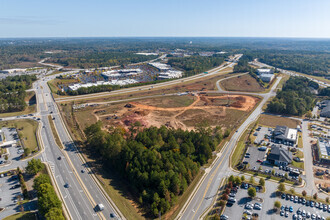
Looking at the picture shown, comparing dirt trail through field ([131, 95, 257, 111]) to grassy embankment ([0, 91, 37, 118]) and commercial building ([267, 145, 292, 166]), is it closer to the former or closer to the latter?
commercial building ([267, 145, 292, 166])

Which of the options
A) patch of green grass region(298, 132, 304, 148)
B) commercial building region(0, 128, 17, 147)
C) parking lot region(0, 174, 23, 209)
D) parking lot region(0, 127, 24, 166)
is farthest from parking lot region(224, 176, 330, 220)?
commercial building region(0, 128, 17, 147)

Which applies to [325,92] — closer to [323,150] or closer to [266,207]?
[323,150]

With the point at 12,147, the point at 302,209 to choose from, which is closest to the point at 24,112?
the point at 12,147

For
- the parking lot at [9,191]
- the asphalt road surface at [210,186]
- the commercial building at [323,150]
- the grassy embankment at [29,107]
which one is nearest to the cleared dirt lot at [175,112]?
the asphalt road surface at [210,186]

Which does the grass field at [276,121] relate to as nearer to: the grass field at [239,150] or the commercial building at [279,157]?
the grass field at [239,150]

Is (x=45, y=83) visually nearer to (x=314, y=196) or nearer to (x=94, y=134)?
(x=94, y=134)

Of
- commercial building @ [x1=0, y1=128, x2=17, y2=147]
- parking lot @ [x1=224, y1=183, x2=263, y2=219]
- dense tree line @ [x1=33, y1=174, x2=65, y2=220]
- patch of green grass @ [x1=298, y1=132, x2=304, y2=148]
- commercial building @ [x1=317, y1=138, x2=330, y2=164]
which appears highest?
dense tree line @ [x1=33, y1=174, x2=65, y2=220]
